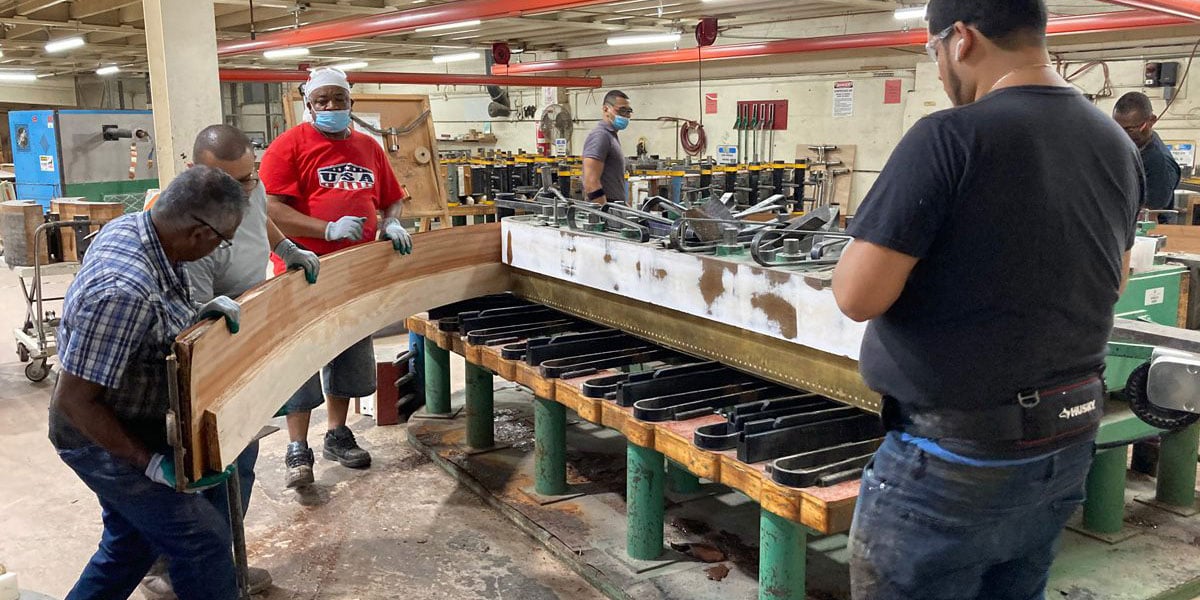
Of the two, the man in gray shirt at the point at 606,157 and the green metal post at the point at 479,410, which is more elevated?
the man in gray shirt at the point at 606,157

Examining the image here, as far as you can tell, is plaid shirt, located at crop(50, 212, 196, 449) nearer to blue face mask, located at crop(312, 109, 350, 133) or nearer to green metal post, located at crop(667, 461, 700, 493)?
blue face mask, located at crop(312, 109, 350, 133)

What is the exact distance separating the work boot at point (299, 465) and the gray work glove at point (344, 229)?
0.88 metres

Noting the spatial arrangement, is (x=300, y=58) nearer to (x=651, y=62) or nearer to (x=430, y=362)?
(x=651, y=62)

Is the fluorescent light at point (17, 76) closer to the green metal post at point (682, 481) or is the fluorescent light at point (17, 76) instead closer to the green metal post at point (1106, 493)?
the green metal post at point (682, 481)

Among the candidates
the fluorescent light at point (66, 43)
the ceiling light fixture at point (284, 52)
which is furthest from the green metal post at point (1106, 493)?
the fluorescent light at point (66, 43)

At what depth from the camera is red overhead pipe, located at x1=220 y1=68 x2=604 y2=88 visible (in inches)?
298

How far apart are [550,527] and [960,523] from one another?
1.91m

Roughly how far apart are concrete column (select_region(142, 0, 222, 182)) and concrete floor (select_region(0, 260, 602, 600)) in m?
1.52

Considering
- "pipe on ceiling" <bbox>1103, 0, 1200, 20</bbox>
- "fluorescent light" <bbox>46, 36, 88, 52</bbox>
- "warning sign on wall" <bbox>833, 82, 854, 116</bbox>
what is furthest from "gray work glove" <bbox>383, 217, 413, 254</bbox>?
"fluorescent light" <bbox>46, 36, 88, 52</bbox>

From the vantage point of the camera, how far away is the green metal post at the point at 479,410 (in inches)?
146

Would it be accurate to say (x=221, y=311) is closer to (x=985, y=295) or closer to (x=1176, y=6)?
(x=985, y=295)

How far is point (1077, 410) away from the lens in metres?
1.30

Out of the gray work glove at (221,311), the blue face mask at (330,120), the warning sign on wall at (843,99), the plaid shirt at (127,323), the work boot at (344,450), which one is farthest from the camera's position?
the warning sign on wall at (843,99)

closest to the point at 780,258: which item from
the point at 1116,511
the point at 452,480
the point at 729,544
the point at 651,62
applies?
the point at 729,544
